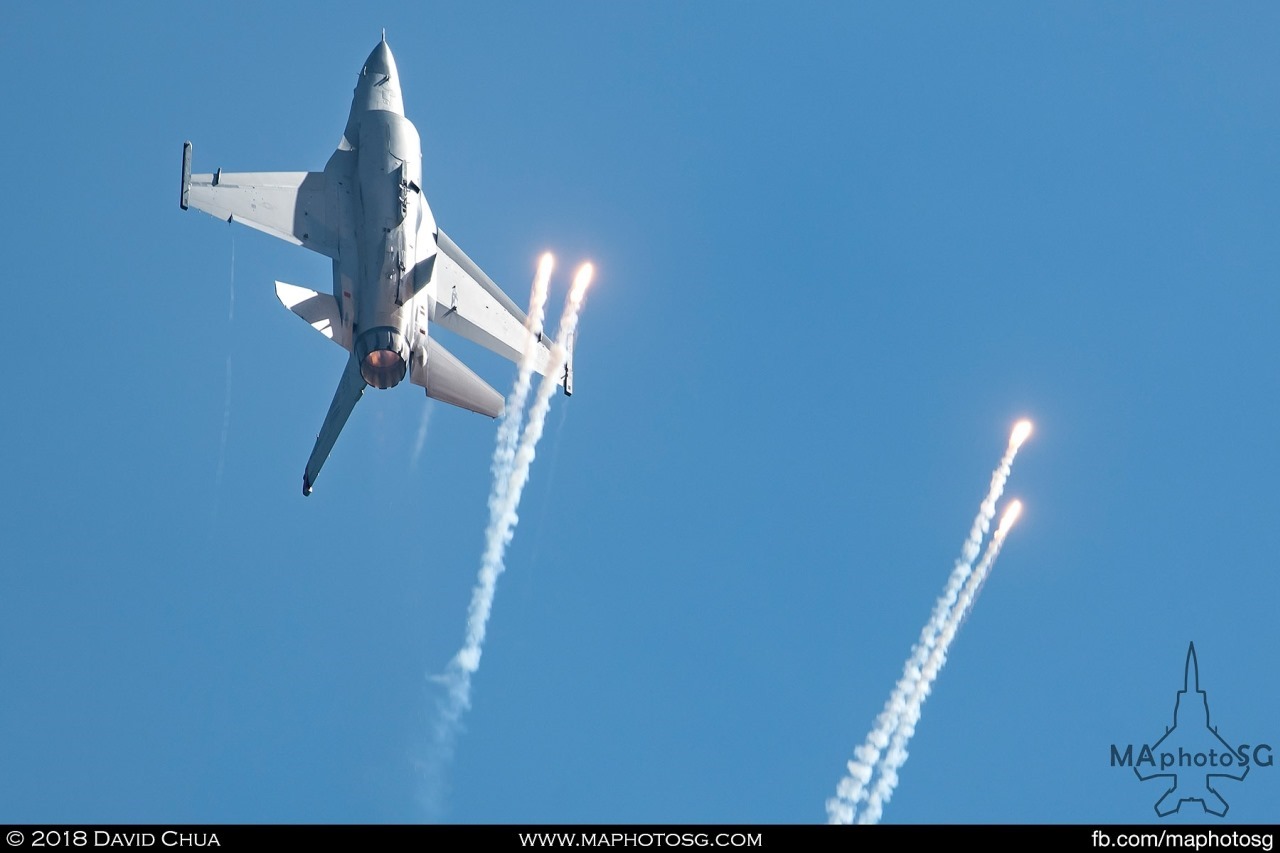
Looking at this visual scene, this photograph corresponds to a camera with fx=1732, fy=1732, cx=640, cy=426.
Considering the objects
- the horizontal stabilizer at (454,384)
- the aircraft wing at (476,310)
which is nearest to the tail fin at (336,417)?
the horizontal stabilizer at (454,384)

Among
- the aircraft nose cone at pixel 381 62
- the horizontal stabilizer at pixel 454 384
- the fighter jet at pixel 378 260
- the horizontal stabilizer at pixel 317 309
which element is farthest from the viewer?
the aircraft nose cone at pixel 381 62

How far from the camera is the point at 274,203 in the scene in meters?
44.2

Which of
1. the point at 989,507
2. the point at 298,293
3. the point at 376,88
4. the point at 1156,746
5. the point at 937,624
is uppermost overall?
the point at 376,88

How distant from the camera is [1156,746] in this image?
42.6 m

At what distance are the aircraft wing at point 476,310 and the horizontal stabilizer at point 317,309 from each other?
13.6ft

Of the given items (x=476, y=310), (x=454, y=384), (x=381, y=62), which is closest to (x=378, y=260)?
(x=454, y=384)

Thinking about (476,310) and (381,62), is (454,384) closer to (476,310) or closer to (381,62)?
(476,310)

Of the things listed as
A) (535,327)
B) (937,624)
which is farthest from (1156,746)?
(535,327)

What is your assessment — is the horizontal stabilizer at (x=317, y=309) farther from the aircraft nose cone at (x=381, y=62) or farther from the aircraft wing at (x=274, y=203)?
the aircraft nose cone at (x=381, y=62)

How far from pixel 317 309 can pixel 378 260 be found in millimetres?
2412

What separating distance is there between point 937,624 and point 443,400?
13.7 m

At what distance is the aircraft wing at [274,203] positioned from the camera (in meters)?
44.0
